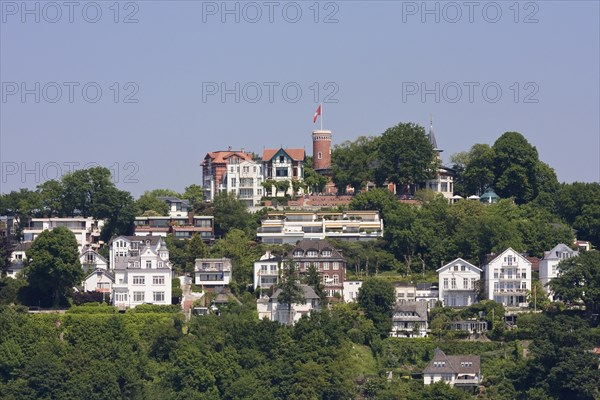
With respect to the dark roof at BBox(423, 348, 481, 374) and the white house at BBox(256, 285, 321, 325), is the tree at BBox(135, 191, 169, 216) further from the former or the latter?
the dark roof at BBox(423, 348, 481, 374)

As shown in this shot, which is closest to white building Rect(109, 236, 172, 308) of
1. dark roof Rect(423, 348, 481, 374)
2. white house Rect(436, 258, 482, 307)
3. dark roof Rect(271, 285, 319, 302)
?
dark roof Rect(271, 285, 319, 302)

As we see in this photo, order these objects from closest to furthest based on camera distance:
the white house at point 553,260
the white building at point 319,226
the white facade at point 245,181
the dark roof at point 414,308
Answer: the dark roof at point 414,308, the white house at point 553,260, the white building at point 319,226, the white facade at point 245,181

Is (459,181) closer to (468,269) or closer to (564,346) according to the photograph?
(468,269)

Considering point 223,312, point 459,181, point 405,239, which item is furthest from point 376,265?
point 459,181

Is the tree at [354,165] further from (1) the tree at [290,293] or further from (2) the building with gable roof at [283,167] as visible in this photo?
(1) the tree at [290,293]

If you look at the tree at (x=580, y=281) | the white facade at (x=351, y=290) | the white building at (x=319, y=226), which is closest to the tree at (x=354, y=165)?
the white building at (x=319, y=226)
